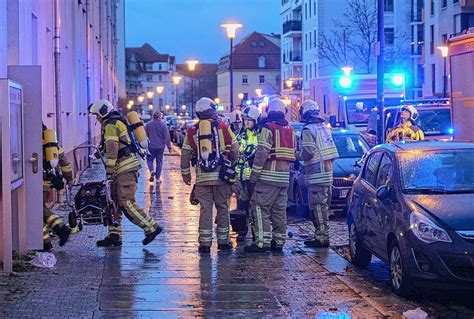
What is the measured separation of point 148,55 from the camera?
18150 centimetres

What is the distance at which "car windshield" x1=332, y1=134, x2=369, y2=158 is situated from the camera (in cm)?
1634

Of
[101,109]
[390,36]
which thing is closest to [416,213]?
[101,109]

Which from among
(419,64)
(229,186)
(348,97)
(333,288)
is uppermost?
(419,64)

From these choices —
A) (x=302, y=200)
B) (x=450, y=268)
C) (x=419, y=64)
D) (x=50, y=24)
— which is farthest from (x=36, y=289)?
(x=419, y=64)

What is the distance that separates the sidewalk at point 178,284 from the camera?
7359mm

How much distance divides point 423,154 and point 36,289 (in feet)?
13.6

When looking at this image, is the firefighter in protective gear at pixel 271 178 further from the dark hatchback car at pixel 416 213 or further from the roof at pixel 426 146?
the roof at pixel 426 146

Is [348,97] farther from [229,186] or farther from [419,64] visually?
[419,64]

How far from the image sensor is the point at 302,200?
1551 cm

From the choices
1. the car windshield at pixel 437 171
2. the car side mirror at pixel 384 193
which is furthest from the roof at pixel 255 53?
the car side mirror at pixel 384 193

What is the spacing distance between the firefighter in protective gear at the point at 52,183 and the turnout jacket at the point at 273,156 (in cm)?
229

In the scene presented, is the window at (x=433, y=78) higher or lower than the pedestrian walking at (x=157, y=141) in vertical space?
higher

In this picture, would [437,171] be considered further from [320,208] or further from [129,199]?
[129,199]

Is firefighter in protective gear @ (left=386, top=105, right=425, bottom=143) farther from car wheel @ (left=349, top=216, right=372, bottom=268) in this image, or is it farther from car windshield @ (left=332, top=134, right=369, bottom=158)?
car wheel @ (left=349, top=216, right=372, bottom=268)
